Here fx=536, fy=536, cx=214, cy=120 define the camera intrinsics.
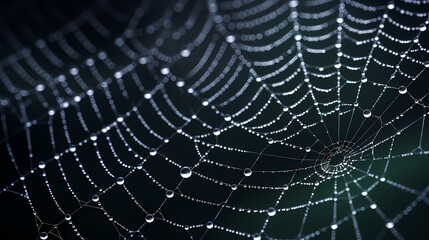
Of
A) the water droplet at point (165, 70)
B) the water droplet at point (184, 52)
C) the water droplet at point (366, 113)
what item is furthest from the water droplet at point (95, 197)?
the water droplet at point (366, 113)

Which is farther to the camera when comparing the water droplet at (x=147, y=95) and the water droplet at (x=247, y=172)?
the water droplet at (x=147, y=95)

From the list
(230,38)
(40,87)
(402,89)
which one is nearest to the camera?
(40,87)

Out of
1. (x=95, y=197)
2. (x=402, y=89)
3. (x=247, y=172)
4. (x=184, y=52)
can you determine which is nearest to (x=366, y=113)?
(x=402, y=89)

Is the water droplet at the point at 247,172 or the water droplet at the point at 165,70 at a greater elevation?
the water droplet at the point at 165,70

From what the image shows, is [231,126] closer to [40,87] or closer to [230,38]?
[230,38]

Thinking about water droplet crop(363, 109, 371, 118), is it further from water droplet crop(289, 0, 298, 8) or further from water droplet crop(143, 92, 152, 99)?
water droplet crop(143, 92, 152, 99)

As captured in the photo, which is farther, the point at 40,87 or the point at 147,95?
the point at 147,95

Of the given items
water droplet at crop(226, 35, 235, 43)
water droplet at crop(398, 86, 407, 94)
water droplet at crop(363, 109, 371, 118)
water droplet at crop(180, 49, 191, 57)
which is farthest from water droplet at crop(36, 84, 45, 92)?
water droplet at crop(398, 86, 407, 94)

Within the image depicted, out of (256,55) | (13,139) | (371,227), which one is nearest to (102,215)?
(13,139)

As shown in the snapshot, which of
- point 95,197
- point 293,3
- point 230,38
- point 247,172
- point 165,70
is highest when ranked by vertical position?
point 293,3

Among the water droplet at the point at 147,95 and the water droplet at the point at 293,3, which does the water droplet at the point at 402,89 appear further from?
the water droplet at the point at 147,95
